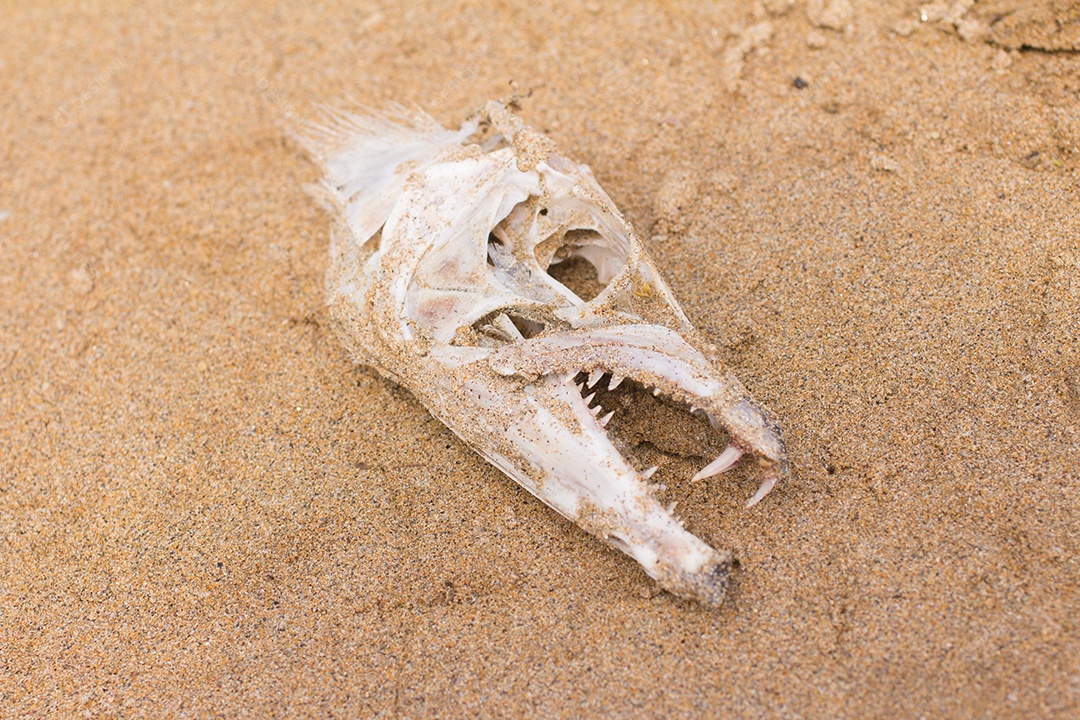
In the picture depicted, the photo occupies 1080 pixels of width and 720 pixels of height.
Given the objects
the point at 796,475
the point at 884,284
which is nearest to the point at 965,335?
the point at 884,284

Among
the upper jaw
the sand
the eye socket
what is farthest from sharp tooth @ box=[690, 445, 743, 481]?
the eye socket

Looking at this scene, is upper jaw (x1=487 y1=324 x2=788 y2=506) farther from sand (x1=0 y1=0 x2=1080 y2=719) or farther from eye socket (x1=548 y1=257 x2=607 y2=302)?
eye socket (x1=548 y1=257 x2=607 y2=302)

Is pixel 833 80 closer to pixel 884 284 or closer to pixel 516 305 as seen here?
pixel 884 284

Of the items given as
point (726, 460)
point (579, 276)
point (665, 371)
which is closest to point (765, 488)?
point (726, 460)

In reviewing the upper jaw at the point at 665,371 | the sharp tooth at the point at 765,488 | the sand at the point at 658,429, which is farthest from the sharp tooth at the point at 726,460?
the sand at the point at 658,429

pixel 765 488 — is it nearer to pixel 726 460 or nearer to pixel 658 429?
pixel 726 460

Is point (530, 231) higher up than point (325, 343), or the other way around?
point (530, 231)
